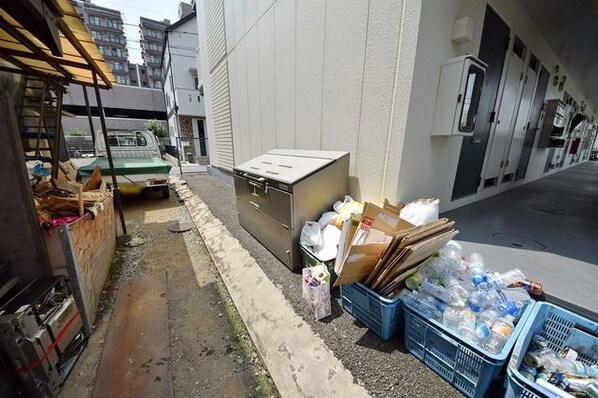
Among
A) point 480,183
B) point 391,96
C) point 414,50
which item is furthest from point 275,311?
point 480,183

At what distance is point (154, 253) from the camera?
328 cm

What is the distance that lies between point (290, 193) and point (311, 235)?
48cm

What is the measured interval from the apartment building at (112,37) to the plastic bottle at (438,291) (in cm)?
5696

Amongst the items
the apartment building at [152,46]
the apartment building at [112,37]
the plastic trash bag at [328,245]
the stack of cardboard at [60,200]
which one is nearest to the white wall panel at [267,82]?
the plastic trash bag at [328,245]

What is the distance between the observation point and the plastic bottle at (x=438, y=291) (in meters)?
1.53

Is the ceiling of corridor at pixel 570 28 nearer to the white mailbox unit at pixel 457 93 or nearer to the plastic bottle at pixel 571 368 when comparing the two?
the white mailbox unit at pixel 457 93

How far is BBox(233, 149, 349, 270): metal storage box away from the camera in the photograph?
7.89ft

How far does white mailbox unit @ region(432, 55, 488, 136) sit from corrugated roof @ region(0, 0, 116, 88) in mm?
3324

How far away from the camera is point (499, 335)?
1.27 meters

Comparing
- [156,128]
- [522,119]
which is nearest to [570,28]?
[522,119]

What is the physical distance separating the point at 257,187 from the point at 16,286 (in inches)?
81.7

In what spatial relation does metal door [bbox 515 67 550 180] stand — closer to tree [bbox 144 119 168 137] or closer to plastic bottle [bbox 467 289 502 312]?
plastic bottle [bbox 467 289 502 312]

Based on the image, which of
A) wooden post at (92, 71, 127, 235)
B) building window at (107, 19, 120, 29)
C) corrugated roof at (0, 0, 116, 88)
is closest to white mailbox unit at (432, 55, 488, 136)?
corrugated roof at (0, 0, 116, 88)

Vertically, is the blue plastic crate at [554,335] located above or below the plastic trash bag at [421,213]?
below
